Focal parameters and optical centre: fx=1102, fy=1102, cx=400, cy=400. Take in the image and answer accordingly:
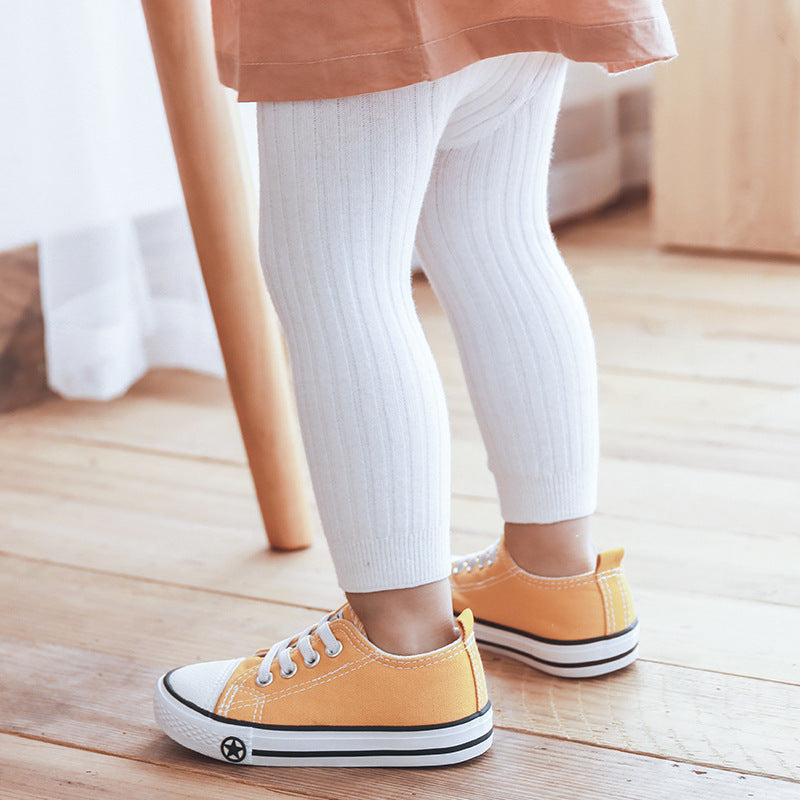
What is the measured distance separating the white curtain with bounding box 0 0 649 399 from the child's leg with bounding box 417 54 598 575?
0.46m

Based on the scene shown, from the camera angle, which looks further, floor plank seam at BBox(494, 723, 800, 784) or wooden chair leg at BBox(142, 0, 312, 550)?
wooden chair leg at BBox(142, 0, 312, 550)

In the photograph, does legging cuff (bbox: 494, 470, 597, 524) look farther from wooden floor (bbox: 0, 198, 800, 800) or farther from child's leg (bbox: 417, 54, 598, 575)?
wooden floor (bbox: 0, 198, 800, 800)

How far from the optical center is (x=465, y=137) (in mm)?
631

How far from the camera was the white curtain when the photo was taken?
1103 millimetres

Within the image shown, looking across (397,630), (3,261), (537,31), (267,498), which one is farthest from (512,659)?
(3,261)

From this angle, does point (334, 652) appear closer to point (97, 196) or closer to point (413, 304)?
point (413, 304)

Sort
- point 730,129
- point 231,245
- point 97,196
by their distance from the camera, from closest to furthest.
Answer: point 231,245, point 97,196, point 730,129

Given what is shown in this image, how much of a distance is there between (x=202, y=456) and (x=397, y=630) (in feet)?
1.79

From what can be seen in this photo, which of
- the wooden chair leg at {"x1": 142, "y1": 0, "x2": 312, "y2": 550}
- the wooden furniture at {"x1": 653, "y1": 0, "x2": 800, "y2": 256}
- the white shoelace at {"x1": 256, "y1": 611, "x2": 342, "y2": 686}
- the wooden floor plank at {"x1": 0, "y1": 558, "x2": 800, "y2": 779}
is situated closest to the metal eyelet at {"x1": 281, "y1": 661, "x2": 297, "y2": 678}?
the white shoelace at {"x1": 256, "y1": 611, "x2": 342, "y2": 686}

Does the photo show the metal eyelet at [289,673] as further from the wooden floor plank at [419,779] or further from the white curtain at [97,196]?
the white curtain at [97,196]

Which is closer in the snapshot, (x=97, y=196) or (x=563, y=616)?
(x=563, y=616)

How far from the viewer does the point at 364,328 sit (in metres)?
0.57

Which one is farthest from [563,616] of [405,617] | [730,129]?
[730,129]

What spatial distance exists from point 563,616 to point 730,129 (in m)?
1.23
